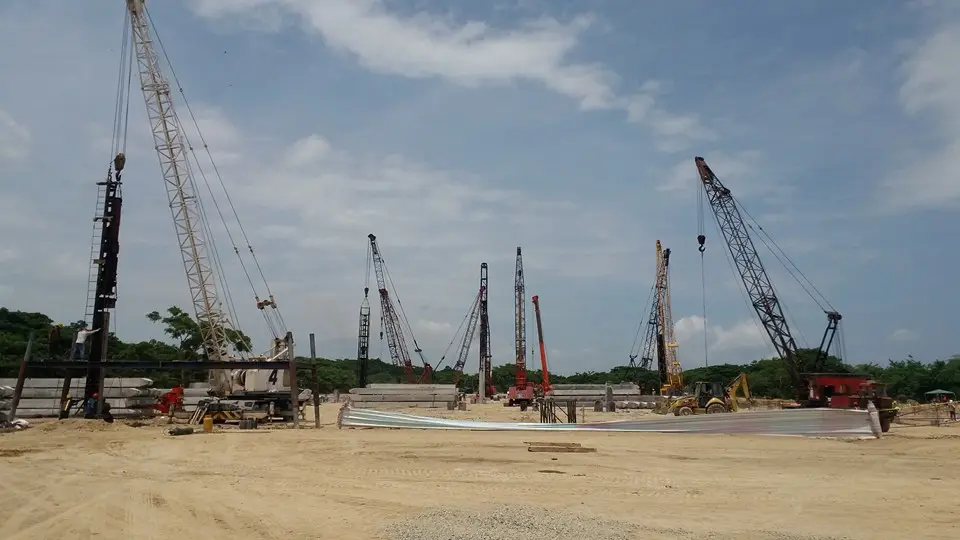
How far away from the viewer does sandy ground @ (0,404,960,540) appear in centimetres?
1066

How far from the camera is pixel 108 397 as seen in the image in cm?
3956

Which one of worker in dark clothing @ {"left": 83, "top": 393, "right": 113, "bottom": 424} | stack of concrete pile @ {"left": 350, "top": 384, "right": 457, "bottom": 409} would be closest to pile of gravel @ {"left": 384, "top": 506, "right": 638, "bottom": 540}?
worker in dark clothing @ {"left": 83, "top": 393, "right": 113, "bottom": 424}

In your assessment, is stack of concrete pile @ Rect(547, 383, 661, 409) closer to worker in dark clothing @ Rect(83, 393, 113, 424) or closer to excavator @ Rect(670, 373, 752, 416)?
excavator @ Rect(670, 373, 752, 416)

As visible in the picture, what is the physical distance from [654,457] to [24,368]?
28.5 meters

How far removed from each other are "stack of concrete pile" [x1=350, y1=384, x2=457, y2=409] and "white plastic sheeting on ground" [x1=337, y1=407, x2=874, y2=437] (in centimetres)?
2963

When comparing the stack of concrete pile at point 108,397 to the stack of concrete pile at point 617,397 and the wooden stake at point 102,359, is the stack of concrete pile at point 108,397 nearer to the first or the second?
the wooden stake at point 102,359

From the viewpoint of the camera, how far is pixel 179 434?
94.5 feet

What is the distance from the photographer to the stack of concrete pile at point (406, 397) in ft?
210

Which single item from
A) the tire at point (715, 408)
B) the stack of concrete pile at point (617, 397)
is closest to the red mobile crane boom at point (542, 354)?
the stack of concrete pile at point (617, 397)

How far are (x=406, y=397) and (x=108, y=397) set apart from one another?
29.4m

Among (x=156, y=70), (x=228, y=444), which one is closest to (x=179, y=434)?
(x=228, y=444)

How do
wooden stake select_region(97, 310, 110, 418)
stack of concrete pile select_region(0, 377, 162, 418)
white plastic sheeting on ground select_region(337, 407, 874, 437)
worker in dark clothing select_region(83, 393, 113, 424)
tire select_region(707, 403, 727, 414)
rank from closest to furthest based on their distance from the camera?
white plastic sheeting on ground select_region(337, 407, 874, 437) → worker in dark clothing select_region(83, 393, 113, 424) → wooden stake select_region(97, 310, 110, 418) → stack of concrete pile select_region(0, 377, 162, 418) → tire select_region(707, 403, 727, 414)

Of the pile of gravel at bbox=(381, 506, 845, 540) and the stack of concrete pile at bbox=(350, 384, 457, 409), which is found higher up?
the pile of gravel at bbox=(381, 506, 845, 540)

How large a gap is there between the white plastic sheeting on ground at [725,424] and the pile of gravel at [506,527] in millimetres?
20217
